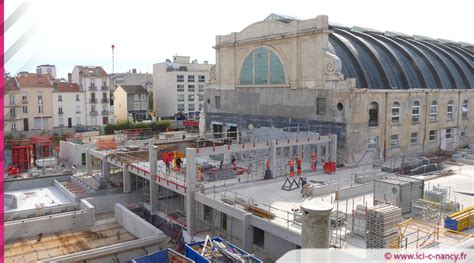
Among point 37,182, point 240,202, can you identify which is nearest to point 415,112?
point 240,202

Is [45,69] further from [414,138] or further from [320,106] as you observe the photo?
[414,138]

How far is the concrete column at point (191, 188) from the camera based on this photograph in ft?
85.5

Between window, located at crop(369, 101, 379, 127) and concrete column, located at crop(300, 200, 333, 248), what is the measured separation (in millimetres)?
22485

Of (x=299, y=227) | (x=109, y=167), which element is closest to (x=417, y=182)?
(x=299, y=227)

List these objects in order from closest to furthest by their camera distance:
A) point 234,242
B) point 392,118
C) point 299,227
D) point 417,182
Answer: point 299,227 → point 417,182 → point 234,242 → point 392,118

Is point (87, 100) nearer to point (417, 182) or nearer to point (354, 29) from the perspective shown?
point (354, 29)

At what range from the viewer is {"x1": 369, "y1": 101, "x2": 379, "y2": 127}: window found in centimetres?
3400

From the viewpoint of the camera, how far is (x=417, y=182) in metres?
22.3

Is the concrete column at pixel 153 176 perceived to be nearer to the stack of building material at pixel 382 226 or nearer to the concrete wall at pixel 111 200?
the concrete wall at pixel 111 200

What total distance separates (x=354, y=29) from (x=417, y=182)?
26479mm

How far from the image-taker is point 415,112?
37.4 meters

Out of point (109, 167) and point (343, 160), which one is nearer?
point (343, 160)

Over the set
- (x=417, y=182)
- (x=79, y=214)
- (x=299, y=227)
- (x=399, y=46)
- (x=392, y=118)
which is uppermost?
(x=399, y=46)

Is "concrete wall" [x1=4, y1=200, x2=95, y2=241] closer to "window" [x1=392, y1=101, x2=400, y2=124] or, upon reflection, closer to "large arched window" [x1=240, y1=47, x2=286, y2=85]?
"large arched window" [x1=240, y1=47, x2=286, y2=85]
